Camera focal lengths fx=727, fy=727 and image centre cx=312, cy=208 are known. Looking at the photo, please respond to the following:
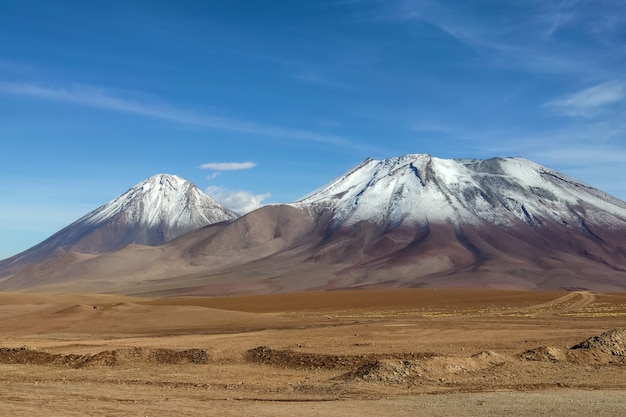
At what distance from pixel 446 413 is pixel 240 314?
161ft

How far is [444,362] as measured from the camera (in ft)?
92.4

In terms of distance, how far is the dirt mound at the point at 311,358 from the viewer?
102 ft

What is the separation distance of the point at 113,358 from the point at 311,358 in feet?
30.8

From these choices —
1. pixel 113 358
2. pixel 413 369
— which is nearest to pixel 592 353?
pixel 413 369

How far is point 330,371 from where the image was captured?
30.3 metres

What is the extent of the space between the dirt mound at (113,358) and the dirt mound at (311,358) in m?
2.59

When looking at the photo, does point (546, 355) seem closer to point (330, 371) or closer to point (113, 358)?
point (330, 371)

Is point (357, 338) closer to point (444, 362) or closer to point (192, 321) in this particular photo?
point (444, 362)

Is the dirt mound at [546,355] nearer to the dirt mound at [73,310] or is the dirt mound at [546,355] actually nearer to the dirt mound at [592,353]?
the dirt mound at [592,353]

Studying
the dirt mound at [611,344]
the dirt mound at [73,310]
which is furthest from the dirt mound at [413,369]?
the dirt mound at [73,310]

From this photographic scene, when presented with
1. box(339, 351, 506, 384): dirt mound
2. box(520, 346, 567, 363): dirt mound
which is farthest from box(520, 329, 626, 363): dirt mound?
box(339, 351, 506, 384): dirt mound

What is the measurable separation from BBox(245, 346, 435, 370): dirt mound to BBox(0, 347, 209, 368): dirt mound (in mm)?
2586

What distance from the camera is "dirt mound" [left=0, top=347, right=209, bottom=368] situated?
33744 millimetres

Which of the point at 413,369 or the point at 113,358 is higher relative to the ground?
the point at 113,358
